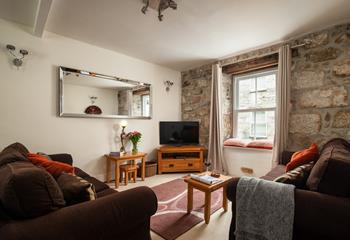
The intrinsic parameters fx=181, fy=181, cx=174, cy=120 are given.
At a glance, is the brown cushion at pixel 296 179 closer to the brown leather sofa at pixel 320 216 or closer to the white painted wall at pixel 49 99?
the brown leather sofa at pixel 320 216

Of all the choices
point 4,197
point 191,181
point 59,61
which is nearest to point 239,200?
point 191,181


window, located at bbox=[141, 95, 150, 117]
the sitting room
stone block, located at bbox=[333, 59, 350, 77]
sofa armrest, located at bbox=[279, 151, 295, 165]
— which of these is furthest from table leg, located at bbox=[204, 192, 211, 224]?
stone block, located at bbox=[333, 59, 350, 77]

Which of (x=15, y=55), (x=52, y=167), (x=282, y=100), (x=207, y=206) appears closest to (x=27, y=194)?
(x=52, y=167)

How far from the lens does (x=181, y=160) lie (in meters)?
3.82

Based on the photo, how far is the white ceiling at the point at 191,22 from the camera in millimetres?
2049

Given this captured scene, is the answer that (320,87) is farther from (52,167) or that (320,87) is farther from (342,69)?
(52,167)

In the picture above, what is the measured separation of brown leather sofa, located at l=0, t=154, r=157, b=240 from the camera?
0.85 m

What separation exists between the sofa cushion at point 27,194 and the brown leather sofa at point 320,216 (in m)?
1.50

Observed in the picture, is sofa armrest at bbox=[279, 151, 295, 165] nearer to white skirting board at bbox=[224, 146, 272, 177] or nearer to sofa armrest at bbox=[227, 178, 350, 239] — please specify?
white skirting board at bbox=[224, 146, 272, 177]

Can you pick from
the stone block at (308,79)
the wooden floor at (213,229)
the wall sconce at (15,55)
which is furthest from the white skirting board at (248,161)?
the wall sconce at (15,55)

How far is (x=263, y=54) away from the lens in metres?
3.18

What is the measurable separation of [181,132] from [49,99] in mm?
2480

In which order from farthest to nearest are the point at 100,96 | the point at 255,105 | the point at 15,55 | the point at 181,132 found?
the point at 181,132, the point at 255,105, the point at 100,96, the point at 15,55

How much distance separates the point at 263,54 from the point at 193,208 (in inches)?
109
